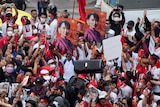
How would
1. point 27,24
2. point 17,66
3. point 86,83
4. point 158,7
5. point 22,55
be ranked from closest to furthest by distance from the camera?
point 86,83 < point 17,66 < point 22,55 < point 27,24 < point 158,7

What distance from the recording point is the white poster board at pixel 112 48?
391 inches

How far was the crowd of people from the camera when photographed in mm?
9055

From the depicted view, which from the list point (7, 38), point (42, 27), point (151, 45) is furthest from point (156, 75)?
point (42, 27)

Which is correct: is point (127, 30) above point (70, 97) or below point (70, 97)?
above

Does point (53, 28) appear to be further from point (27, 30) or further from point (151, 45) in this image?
point (151, 45)

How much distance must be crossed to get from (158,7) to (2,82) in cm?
745

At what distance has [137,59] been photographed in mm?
11109

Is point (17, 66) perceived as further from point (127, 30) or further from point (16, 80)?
point (127, 30)

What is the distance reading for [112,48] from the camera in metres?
9.95

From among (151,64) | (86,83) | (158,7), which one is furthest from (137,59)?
(158,7)

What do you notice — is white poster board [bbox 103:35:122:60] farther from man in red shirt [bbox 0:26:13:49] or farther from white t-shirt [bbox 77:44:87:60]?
man in red shirt [bbox 0:26:13:49]

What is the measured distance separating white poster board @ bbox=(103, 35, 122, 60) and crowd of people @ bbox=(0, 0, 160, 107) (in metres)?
0.24

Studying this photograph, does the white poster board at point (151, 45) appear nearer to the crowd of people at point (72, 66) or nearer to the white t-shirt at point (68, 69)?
the crowd of people at point (72, 66)

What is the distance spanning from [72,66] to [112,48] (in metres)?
1.23
